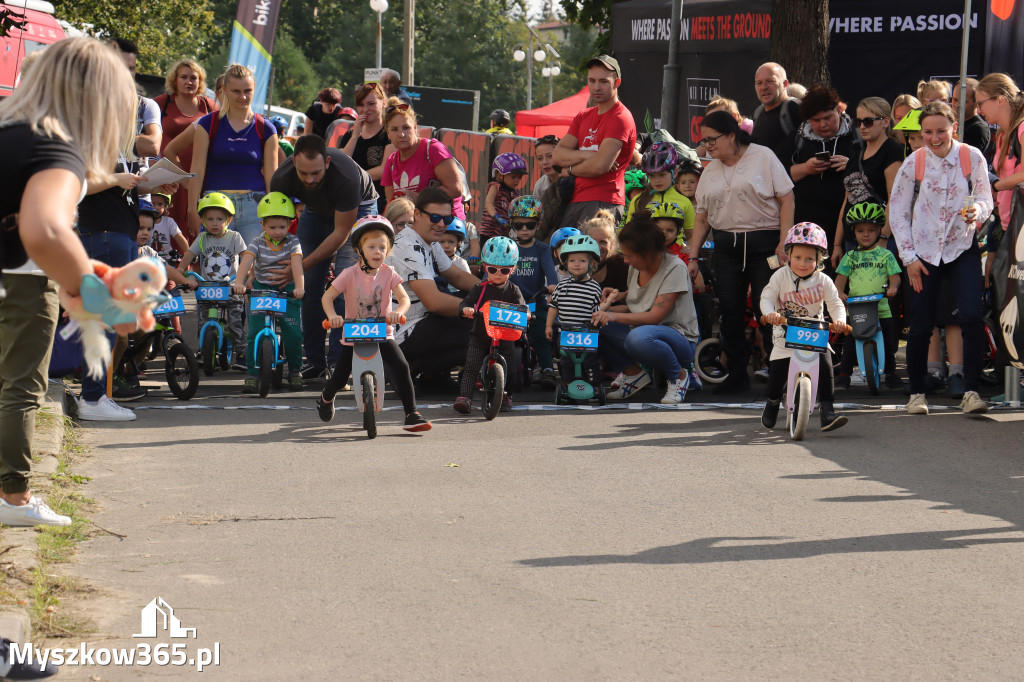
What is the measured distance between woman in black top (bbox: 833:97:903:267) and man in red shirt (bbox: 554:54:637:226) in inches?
74.0

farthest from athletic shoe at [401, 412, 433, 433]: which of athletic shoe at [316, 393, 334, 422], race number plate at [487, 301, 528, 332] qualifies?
race number plate at [487, 301, 528, 332]

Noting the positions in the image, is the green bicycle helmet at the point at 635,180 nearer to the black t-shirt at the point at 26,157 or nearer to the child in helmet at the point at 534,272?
the child in helmet at the point at 534,272

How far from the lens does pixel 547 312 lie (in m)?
11.2

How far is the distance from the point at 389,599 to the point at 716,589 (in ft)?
4.24

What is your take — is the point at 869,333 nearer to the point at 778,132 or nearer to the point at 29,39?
the point at 778,132

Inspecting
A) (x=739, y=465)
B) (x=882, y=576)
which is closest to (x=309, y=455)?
(x=739, y=465)

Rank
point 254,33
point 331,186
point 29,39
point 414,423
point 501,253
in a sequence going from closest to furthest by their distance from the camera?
point 414,423
point 501,253
point 331,186
point 29,39
point 254,33

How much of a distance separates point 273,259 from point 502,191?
3.47 m

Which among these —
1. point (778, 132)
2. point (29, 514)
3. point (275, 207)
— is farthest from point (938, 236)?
point (29, 514)

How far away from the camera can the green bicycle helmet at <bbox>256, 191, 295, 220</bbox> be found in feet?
35.6

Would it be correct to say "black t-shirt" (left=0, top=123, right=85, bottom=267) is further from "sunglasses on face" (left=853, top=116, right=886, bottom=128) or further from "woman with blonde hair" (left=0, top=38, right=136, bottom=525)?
"sunglasses on face" (left=853, top=116, right=886, bottom=128)

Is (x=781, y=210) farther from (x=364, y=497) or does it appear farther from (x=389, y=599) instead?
(x=389, y=599)

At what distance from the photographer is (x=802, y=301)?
941 centimetres

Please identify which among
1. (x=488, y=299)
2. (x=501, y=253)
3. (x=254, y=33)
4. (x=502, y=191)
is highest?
(x=254, y=33)
